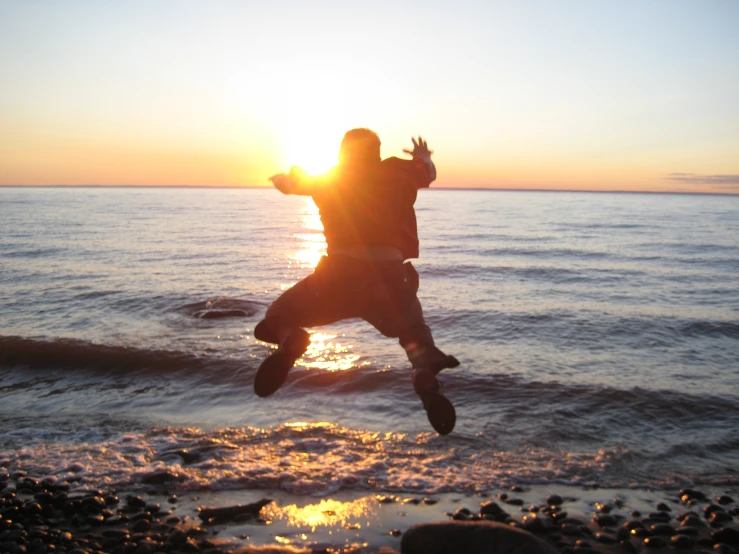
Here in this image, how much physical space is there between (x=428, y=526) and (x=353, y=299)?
2.60 metres

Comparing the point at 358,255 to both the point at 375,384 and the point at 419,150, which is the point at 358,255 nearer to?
the point at 419,150

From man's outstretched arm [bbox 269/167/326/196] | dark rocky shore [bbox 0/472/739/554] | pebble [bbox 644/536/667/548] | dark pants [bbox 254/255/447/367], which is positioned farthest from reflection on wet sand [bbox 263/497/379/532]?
man's outstretched arm [bbox 269/167/326/196]

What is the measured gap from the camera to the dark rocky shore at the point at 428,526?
22.3ft

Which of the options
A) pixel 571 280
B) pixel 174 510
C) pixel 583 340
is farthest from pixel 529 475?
pixel 571 280

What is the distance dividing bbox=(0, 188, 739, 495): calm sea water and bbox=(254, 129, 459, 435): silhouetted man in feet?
11.0

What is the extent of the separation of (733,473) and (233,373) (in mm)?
9854

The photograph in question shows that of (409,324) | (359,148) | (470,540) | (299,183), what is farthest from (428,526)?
(359,148)

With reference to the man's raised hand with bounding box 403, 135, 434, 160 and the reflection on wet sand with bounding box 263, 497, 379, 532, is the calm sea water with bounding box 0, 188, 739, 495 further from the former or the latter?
the man's raised hand with bounding box 403, 135, 434, 160

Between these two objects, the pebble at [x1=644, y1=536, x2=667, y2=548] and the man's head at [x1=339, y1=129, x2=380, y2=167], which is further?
the pebble at [x1=644, y1=536, x2=667, y2=548]

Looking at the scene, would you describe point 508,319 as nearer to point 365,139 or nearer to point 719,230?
point 365,139

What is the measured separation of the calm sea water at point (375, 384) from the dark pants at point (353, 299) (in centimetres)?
332

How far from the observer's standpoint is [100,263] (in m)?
31.3

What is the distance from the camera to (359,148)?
249 inches

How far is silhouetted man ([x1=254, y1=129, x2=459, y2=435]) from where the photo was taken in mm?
6348
